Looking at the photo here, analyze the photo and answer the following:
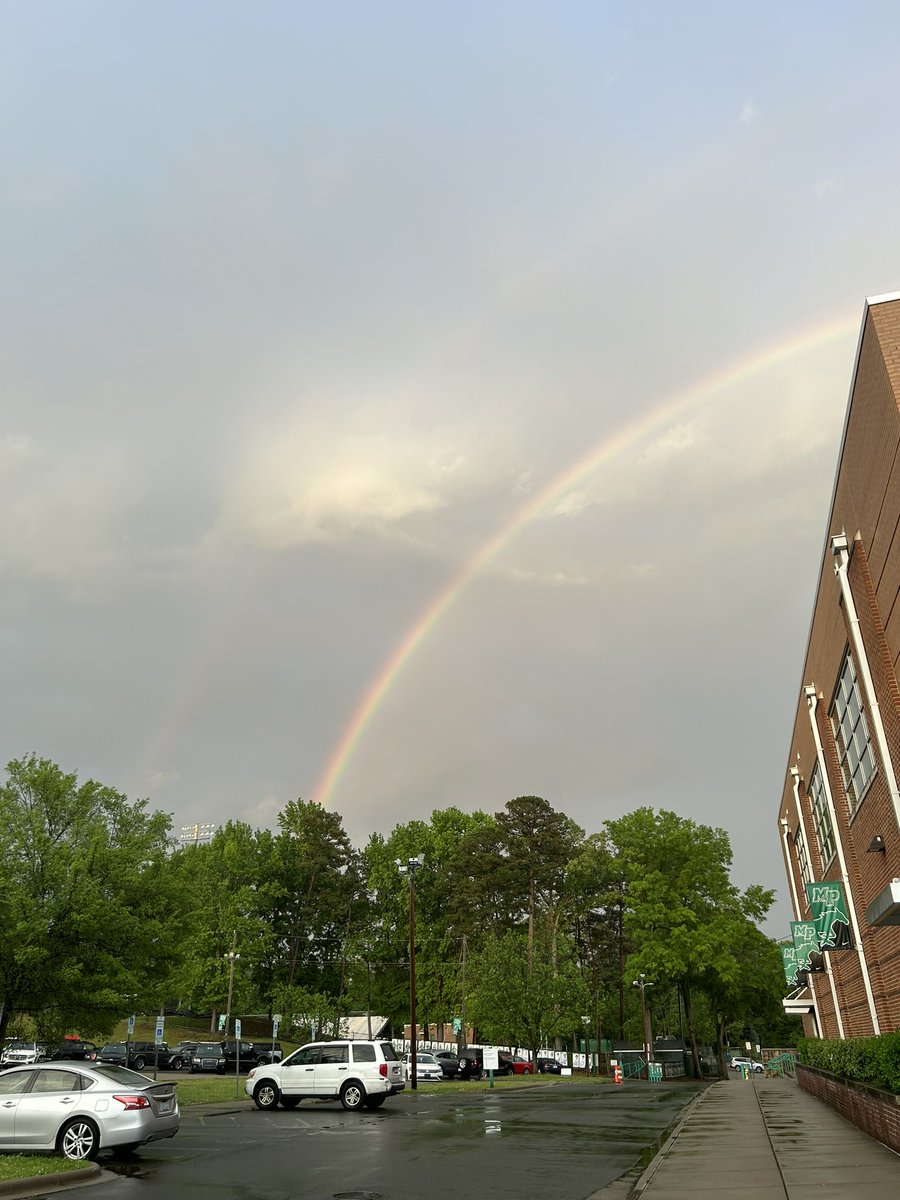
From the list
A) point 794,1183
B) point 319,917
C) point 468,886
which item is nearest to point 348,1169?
point 794,1183

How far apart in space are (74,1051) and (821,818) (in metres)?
41.3

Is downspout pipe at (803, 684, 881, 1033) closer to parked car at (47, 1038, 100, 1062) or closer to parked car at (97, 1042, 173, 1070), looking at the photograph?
parked car at (97, 1042, 173, 1070)

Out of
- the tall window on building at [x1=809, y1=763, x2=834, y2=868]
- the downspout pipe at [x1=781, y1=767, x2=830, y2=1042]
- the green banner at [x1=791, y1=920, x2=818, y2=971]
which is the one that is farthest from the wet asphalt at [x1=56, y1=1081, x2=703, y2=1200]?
the tall window on building at [x1=809, y1=763, x2=834, y2=868]

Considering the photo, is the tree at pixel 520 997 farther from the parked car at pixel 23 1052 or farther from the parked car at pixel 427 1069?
the parked car at pixel 23 1052

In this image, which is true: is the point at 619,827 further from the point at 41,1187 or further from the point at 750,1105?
the point at 41,1187

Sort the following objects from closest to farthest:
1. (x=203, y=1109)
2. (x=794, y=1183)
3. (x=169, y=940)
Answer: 1. (x=794, y=1183)
2. (x=203, y=1109)
3. (x=169, y=940)

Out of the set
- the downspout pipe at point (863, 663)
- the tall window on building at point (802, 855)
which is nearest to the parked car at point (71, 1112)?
the downspout pipe at point (863, 663)

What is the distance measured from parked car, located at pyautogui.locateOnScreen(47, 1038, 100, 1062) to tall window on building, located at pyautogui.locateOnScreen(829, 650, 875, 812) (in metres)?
40.1

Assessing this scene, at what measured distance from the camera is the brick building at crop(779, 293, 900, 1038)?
15266mm

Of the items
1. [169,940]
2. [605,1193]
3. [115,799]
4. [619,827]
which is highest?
[619,827]

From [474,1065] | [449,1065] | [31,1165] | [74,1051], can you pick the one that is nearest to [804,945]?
[449,1065]

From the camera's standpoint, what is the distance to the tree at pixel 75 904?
3128 cm

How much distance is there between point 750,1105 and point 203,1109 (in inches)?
607

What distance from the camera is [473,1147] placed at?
53.1ft
